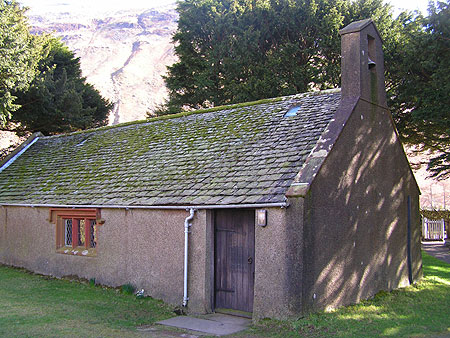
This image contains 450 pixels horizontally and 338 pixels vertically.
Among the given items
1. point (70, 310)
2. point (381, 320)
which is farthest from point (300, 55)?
point (70, 310)

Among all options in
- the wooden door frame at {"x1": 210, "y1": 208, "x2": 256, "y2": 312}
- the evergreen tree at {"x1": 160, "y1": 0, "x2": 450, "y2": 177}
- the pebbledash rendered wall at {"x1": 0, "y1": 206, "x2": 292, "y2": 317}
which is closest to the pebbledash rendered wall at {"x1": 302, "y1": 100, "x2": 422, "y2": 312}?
the pebbledash rendered wall at {"x1": 0, "y1": 206, "x2": 292, "y2": 317}

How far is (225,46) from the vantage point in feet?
101

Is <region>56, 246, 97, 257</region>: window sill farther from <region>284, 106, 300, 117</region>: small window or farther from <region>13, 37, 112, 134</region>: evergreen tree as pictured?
<region>13, 37, 112, 134</region>: evergreen tree

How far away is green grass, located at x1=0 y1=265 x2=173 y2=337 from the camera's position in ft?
30.7

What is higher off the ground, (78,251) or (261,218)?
(261,218)

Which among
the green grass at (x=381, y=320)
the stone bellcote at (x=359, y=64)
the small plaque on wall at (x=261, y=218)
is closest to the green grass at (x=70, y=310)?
the green grass at (x=381, y=320)

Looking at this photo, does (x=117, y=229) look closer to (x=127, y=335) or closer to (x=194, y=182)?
(x=194, y=182)

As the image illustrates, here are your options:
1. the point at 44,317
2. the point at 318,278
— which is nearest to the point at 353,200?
the point at 318,278

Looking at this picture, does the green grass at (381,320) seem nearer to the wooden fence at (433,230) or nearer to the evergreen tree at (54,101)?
the wooden fence at (433,230)

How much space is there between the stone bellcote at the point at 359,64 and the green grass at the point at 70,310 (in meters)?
7.54

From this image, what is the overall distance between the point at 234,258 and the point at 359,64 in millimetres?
6067

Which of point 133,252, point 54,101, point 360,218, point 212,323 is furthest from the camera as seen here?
point 54,101

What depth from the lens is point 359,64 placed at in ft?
40.1

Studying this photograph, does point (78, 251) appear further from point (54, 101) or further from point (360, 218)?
point (54, 101)
